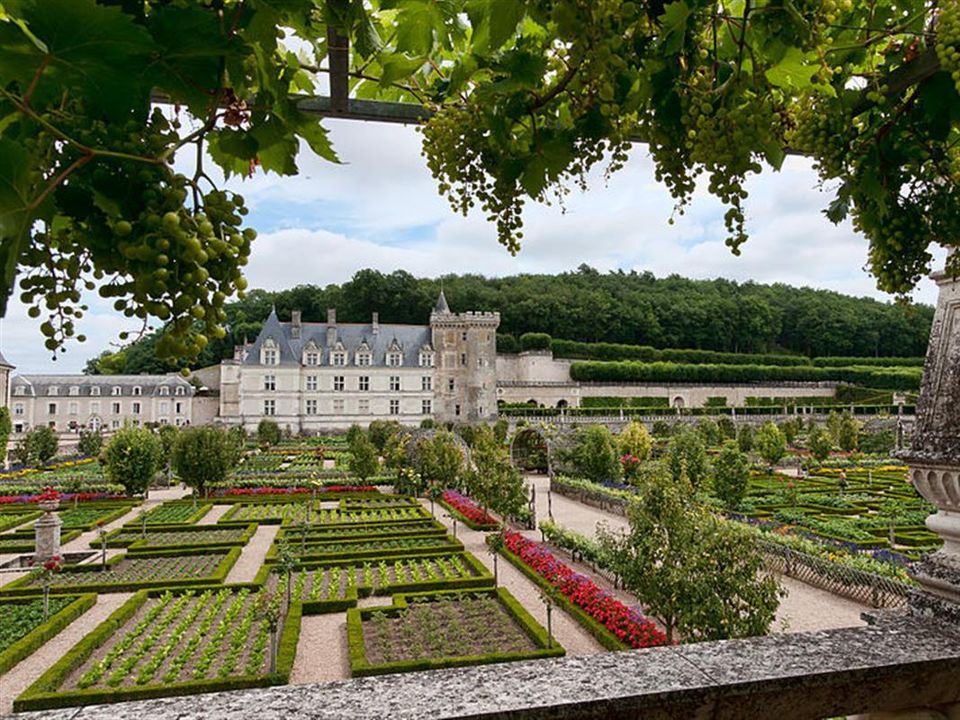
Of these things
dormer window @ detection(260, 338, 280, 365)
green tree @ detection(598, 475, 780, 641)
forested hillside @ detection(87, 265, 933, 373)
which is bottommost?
green tree @ detection(598, 475, 780, 641)

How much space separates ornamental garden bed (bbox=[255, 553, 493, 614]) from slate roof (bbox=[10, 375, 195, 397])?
1380 inches

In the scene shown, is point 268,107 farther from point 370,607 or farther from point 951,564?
point 370,607

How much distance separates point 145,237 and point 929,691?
194 cm

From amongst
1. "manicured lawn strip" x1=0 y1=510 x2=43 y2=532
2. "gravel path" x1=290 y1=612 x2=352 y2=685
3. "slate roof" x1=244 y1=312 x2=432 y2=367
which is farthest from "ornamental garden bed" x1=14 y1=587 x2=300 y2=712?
"slate roof" x1=244 y1=312 x2=432 y2=367

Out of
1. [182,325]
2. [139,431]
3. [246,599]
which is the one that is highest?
[182,325]

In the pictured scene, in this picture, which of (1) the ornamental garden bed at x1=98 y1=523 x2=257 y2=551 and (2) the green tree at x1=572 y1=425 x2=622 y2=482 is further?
(2) the green tree at x1=572 y1=425 x2=622 y2=482

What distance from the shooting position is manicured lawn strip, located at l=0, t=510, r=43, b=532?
56.0 ft

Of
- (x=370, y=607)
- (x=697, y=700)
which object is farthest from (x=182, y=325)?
(x=370, y=607)

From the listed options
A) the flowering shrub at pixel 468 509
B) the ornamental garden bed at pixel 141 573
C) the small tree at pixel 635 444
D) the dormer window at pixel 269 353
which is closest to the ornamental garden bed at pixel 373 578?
the ornamental garden bed at pixel 141 573

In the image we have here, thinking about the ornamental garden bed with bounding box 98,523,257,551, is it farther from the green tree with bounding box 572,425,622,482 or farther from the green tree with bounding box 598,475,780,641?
the green tree with bounding box 572,425,622,482

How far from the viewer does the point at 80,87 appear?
890mm

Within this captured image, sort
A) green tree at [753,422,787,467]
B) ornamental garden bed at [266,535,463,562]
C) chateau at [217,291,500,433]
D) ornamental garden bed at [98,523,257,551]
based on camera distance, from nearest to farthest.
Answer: ornamental garden bed at [266,535,463,562], ornamental garden bed at [98,523,257,551], green tree at [753,422,787,467], chateau at [217,291,500,433]

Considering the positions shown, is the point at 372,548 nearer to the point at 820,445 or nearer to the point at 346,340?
the point at 820,445

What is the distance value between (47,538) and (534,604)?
1012cm
